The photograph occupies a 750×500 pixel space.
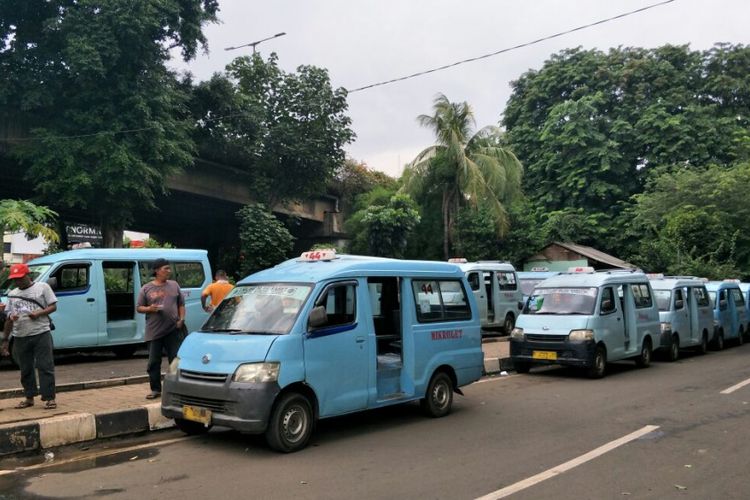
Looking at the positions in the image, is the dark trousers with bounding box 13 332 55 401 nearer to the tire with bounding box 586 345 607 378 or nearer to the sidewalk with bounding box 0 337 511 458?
the sidewalk with bounding box 0 337 511 458

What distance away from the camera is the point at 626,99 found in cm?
3638

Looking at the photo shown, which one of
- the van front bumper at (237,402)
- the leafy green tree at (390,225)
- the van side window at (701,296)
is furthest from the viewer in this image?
the leafy green tree at (390,225)

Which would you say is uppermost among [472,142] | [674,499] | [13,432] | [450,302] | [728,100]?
[728,100]

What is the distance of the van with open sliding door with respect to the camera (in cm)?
1852

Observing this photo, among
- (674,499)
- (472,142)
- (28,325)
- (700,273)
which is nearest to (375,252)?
(472,142)

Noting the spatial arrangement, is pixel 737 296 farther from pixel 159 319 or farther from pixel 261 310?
pixel 159 319

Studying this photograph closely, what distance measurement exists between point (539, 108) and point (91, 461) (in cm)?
3765

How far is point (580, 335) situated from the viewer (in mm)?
11664

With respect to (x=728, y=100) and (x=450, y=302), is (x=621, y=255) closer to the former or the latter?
(x=728, y=100)

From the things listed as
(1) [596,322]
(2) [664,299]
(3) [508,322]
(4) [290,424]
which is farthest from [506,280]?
(4) [290,424]

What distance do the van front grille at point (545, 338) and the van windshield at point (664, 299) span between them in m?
4.86

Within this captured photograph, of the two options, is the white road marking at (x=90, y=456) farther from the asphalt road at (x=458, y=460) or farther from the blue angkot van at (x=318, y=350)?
the blue angkot van at (x=318, y=350)

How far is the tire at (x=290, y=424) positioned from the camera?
6.16 m

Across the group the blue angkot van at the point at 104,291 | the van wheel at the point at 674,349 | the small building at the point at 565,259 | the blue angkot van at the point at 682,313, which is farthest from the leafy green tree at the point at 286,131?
the van wheel at the point at 674,349
